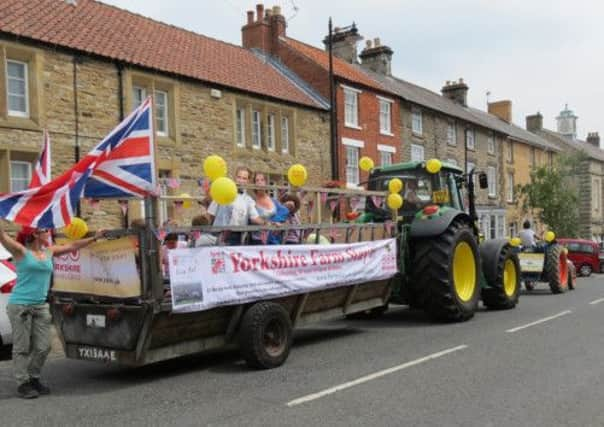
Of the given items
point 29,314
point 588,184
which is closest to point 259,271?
point 29,314

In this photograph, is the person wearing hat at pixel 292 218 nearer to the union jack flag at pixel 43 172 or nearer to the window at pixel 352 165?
the union jack flag at pixel 43 172

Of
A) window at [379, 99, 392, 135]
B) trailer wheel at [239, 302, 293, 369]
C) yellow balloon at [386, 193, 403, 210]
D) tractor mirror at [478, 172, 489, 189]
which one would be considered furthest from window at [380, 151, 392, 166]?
trailer wheel at [239, 302, 293, 369]

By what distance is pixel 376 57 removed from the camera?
33594 millimetres

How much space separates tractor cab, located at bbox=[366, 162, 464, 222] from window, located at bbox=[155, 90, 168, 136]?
8.24 m

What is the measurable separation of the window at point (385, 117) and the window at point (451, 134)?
6.66 metres

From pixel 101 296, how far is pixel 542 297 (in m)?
11.5

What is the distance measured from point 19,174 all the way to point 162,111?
4.58 metres

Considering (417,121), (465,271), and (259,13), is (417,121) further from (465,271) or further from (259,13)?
(465,271)

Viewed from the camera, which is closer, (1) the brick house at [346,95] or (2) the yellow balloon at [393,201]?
(2) the yellow balloon at [393,201]

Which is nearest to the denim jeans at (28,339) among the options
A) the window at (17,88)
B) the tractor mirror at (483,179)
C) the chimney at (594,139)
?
the tractor mirror at (483,179)

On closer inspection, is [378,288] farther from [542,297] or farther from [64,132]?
[64,132]

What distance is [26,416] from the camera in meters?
5.20

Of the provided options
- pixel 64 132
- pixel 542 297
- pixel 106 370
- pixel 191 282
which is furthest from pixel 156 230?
pixel 542 297

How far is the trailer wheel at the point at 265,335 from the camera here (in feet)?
21.6
